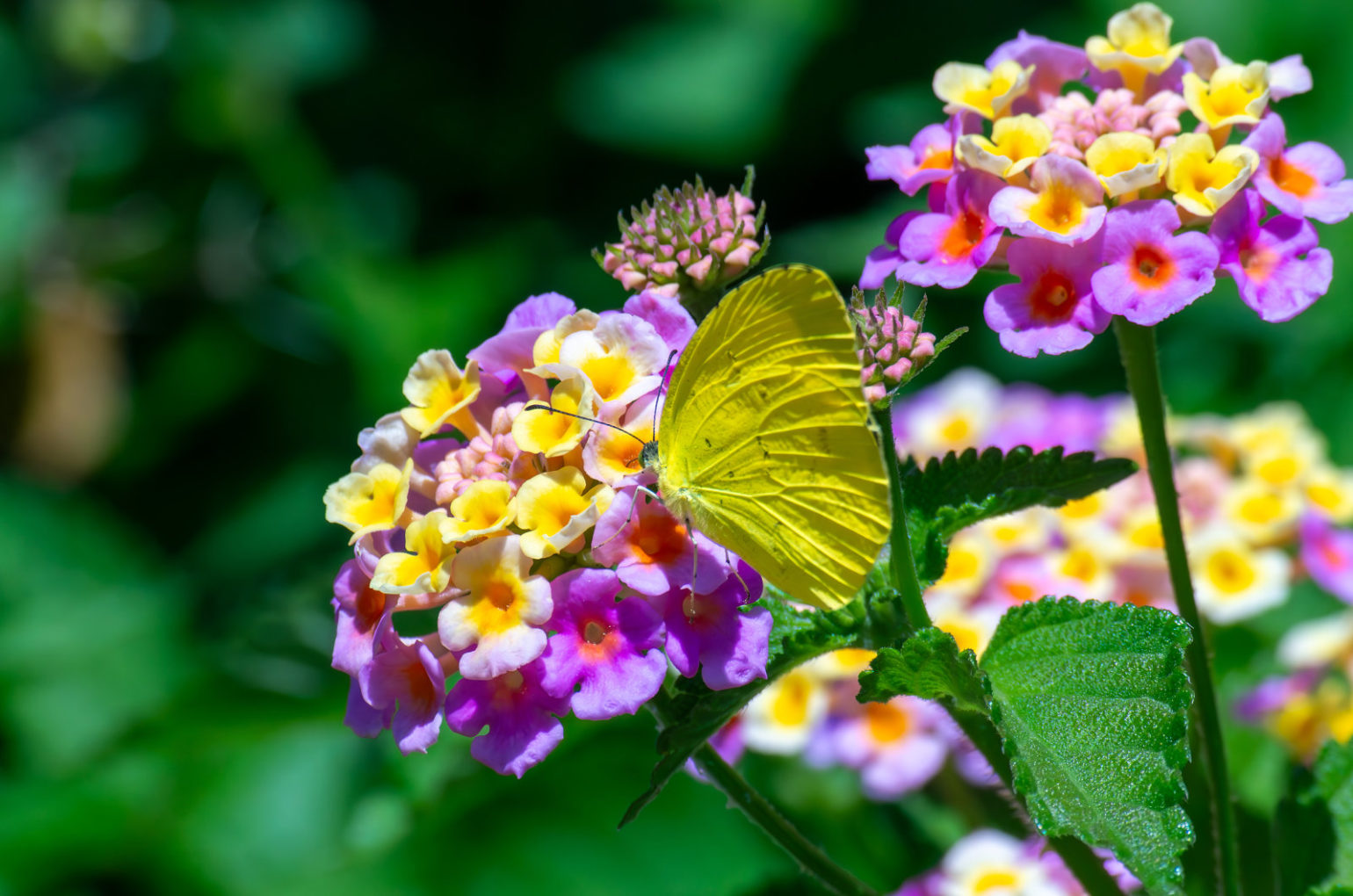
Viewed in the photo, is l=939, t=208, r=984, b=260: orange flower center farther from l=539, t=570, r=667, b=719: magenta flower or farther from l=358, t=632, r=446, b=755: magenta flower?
l=358, t=632, r=446, b=755: magenta flower

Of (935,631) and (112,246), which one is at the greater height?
(935,631)

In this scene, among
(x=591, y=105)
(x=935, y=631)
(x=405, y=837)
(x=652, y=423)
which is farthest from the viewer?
(x=591, y=105)

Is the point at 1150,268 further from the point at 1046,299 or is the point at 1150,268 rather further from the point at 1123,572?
the point at 1123,572

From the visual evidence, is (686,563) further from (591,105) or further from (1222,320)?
(591,105)

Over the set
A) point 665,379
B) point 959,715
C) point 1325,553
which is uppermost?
point 665,379

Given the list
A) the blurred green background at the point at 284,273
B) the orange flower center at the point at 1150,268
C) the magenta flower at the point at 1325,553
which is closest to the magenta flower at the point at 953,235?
the orange flower center at the point at 1150,268

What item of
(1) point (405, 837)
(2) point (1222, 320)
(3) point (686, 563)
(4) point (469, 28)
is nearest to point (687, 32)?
(4) point (469, 28)

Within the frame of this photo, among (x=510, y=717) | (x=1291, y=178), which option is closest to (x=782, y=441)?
(x=510, y=717)
